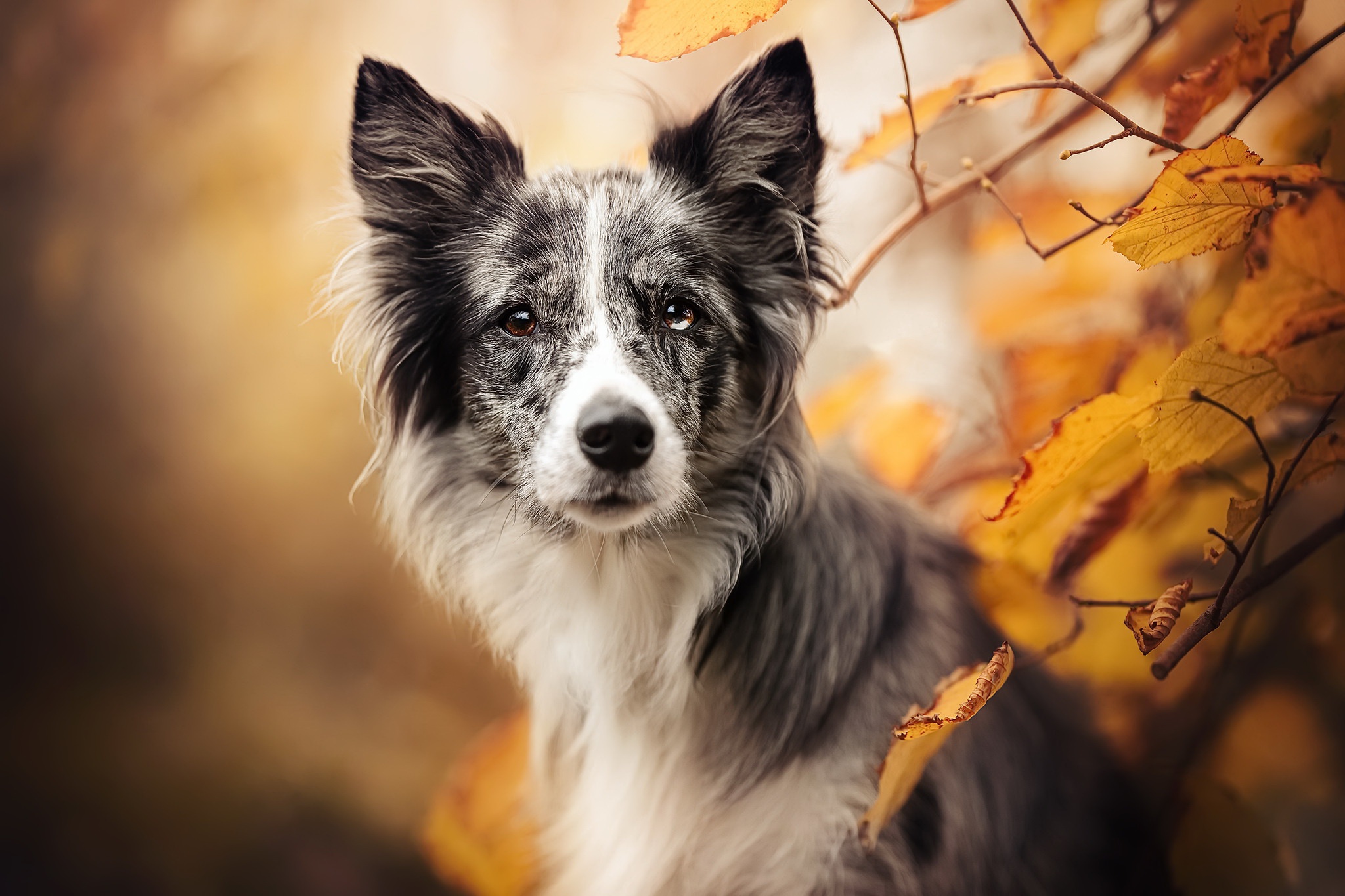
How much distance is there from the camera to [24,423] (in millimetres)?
1654

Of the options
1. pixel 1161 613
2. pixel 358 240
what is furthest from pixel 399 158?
pixel 1161 613

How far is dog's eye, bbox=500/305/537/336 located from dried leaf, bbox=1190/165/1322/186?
35.4 inches

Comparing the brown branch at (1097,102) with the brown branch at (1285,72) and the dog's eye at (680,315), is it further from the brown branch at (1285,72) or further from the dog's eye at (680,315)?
the dog's eye at (680,315)

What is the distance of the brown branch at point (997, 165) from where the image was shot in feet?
4.51

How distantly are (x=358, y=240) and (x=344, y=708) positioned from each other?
949 mm

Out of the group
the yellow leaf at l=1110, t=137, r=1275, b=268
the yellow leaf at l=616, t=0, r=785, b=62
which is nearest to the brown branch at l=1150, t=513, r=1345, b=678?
the yellow leaf at l=1110, t=137, r=1275, b=268

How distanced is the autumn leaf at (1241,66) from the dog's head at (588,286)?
48 centimetres

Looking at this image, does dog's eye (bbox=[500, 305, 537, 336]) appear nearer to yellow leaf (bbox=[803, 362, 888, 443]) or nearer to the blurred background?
the blurred background

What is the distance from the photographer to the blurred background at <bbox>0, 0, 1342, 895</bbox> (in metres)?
1.59

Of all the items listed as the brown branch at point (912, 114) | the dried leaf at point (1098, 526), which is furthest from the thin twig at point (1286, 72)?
the dried leaf at point (1098, 526)

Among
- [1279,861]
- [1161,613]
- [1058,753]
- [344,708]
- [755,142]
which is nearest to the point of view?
[1161,613]

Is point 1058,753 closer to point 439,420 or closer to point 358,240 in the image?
point 439,420

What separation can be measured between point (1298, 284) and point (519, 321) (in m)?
1.02

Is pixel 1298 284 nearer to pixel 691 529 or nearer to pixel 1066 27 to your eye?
pixel 1066 27
